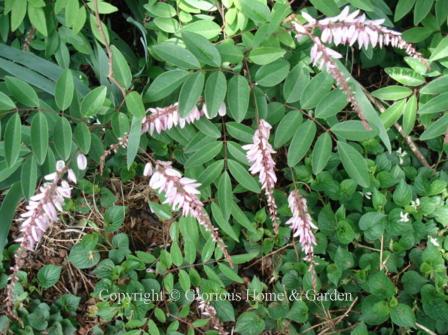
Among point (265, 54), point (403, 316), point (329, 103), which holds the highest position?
point (265, 54)

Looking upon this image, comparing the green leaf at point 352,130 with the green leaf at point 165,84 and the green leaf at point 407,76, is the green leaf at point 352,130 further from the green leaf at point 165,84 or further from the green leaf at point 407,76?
the green leaf at point 165,84

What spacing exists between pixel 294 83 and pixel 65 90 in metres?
0.61

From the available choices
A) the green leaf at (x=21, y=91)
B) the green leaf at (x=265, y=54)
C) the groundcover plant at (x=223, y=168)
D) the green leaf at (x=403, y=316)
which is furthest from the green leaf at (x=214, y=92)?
A: the green leaf at (x=403, y=316)

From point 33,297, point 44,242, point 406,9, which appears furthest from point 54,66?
point 406,9

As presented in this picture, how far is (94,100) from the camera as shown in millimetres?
1373

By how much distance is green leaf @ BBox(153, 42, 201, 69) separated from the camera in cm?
131

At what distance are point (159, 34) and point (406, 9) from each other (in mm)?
755

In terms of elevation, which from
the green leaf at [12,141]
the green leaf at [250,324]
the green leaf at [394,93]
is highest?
the green leaf at [12,141]

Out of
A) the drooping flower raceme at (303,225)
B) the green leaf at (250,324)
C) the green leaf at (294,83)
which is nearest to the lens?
the drooping flower raceme at (303,225)

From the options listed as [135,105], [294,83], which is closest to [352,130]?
[294,83]

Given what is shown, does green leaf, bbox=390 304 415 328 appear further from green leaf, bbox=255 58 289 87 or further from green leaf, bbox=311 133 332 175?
green leaf, bbox=255 58 289 87

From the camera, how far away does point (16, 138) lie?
1.28 meters

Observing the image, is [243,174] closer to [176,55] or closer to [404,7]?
[176,55]

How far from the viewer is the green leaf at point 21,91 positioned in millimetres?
1307
